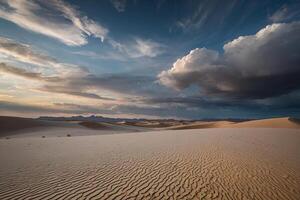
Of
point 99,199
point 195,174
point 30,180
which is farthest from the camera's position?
point 195,174

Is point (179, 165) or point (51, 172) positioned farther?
point (179, 165)

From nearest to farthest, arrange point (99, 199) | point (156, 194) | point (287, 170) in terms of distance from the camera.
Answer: point (99, 199) → point (156, 194) → point (287, 170)

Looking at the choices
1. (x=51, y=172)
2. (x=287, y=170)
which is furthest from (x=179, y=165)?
(x=51, y=172)

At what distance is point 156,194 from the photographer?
635cm

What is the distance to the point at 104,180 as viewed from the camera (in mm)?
7617

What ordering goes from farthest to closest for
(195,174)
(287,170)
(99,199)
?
(287,170) < (195,174) < (99,199)

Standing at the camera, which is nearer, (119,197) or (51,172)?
(119,197)

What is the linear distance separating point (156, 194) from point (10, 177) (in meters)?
6.36

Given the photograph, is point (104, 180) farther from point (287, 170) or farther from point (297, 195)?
point (287, 170)

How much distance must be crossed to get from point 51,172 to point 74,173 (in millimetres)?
1168

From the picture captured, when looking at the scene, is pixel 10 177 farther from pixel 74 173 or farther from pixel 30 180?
pixel 74 173

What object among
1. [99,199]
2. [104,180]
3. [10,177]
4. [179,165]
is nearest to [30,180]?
Result: [10,177]

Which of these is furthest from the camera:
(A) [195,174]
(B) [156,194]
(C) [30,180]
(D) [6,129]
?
(D) [6,129]

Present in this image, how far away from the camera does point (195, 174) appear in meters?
8.42
